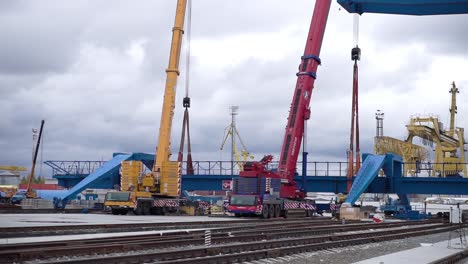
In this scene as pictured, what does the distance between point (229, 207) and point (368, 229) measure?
15.1 meters

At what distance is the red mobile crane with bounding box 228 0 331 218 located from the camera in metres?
48.0

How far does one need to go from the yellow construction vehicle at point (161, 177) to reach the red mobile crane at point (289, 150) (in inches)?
221

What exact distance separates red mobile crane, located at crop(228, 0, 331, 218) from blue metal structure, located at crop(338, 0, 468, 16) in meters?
10.7

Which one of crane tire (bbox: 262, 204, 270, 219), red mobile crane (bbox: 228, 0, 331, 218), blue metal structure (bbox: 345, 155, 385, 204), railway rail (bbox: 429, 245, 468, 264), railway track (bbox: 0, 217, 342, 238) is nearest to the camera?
railway rail (bbox: 429, 245, 468, 264)

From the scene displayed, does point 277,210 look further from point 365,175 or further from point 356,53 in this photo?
point 356,53

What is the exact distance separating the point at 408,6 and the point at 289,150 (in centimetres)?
1974

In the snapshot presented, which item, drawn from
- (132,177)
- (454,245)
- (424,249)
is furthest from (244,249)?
(132,177)

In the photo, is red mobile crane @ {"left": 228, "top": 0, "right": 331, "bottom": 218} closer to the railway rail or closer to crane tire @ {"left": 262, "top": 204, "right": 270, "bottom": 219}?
crane tire @ {"left": 262, "top": 204, "right": 270, "bottom": 219}

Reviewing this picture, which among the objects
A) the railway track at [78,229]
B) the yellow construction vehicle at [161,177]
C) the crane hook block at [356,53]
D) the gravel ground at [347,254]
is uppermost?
the crane hook block at [356,53]

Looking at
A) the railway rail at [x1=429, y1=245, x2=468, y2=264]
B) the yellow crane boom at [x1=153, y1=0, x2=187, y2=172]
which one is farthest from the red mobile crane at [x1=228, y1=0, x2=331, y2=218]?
the railway rail at [x1=429, y1=245, x2=468, y2=264]

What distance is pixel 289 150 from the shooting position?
159 ft

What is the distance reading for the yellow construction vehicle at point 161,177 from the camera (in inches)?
1929

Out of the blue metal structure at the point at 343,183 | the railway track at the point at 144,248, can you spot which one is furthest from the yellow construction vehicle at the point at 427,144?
the railway track at the point at 144,248

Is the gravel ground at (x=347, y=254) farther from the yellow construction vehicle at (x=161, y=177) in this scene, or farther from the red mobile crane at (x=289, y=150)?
the yellow construction vehicle at (x=161, y=177)
